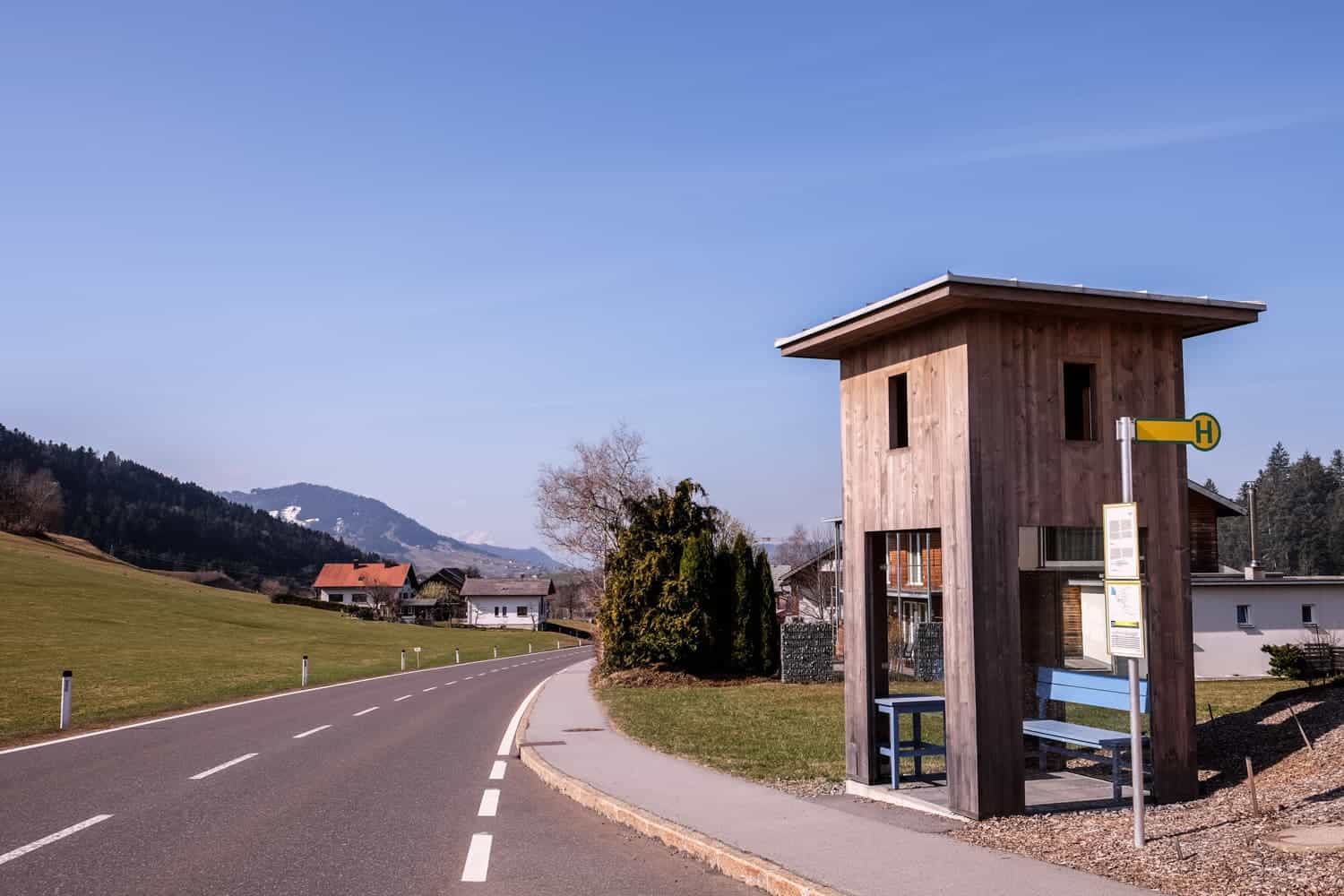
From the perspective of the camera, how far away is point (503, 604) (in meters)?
136

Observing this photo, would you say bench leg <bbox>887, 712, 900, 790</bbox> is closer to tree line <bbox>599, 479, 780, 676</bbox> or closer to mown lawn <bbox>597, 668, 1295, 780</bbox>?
mown lawn <bbox>597, 668, 1295, 780</bbox>

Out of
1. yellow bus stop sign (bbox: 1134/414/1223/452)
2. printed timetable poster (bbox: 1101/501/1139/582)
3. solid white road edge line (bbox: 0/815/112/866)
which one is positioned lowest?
solid white road edge line (bbox: 0/815/112/866)

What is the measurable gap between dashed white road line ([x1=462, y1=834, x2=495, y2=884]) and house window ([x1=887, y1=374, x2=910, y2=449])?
5555mm

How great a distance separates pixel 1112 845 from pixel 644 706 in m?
15.1

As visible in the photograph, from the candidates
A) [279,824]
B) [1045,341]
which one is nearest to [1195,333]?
[1045,341]

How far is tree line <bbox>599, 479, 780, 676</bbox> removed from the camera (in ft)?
98.4

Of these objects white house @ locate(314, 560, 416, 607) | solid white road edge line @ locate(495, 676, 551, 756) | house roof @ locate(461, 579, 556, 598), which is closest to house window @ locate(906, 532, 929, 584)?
solid white road edge line @ locate(495, 676, 551, 756)

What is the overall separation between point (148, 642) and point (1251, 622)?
150 ft

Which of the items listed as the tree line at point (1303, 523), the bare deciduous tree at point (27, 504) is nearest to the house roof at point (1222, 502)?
the tree line at point (1303, 523)

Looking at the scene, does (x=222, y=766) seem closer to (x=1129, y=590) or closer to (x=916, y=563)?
(x=1129, y=590)

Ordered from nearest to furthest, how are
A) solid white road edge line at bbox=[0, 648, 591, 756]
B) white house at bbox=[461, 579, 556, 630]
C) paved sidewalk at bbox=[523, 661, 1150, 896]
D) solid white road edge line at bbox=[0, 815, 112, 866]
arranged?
paved sidewalk at bbox=[523, 661, 1150, 896] < solid white road edge line at bbox=[0, 815, 112, 866] < solid white road edge line at bbox=[0, 648, 591, 756] < white house at bbox=[461, 579, 556, 630]

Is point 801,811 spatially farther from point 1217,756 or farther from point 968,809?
point 1217,756

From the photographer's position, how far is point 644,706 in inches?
897

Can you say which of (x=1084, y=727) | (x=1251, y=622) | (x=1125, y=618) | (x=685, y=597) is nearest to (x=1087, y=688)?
(x=1084, y=727)
